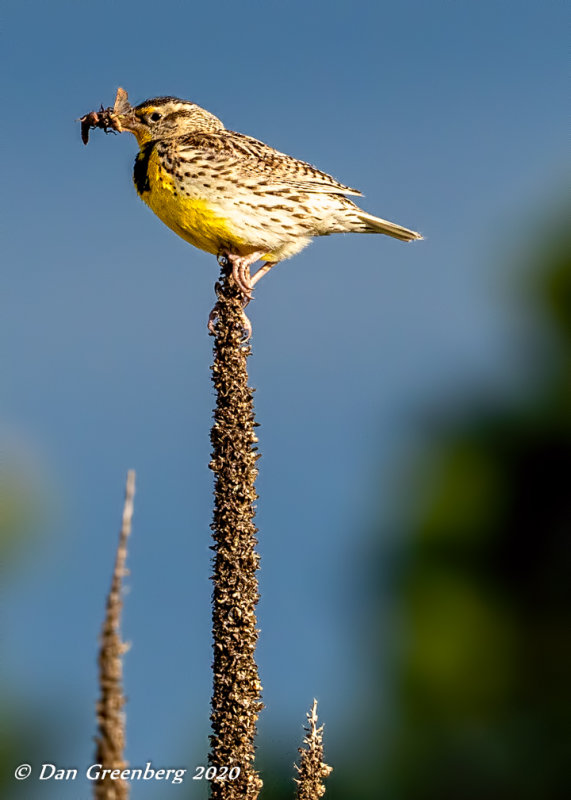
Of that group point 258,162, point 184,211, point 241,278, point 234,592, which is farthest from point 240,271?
point 234,592

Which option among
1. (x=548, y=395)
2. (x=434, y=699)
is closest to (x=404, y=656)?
(x=434, y=699)

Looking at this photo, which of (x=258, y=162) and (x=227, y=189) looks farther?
(x=258, y=162)

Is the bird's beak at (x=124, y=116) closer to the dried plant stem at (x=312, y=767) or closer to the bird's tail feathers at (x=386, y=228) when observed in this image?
the bird's tail feathers at (x=386, y=228)

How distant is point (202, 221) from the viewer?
505 cm

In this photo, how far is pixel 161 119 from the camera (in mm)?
5703

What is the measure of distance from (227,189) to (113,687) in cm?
390

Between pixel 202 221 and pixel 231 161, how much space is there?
20.1 inches

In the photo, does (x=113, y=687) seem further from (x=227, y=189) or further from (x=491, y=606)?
(x=491, y=606)

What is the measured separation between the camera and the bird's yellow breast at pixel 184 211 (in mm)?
5059

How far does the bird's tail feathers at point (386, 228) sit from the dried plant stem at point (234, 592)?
279 centimetres

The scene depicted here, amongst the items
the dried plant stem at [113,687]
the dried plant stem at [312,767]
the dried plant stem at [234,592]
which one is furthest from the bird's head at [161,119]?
the dried plant stem at [113,687]

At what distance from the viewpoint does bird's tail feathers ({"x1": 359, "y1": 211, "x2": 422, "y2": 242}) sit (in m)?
5.77

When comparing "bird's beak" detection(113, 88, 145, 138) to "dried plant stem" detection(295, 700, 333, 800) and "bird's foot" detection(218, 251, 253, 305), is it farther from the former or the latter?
"dried plant stem" detection(295, 700, 333, 800)

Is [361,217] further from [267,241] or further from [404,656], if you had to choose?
[404,656]
